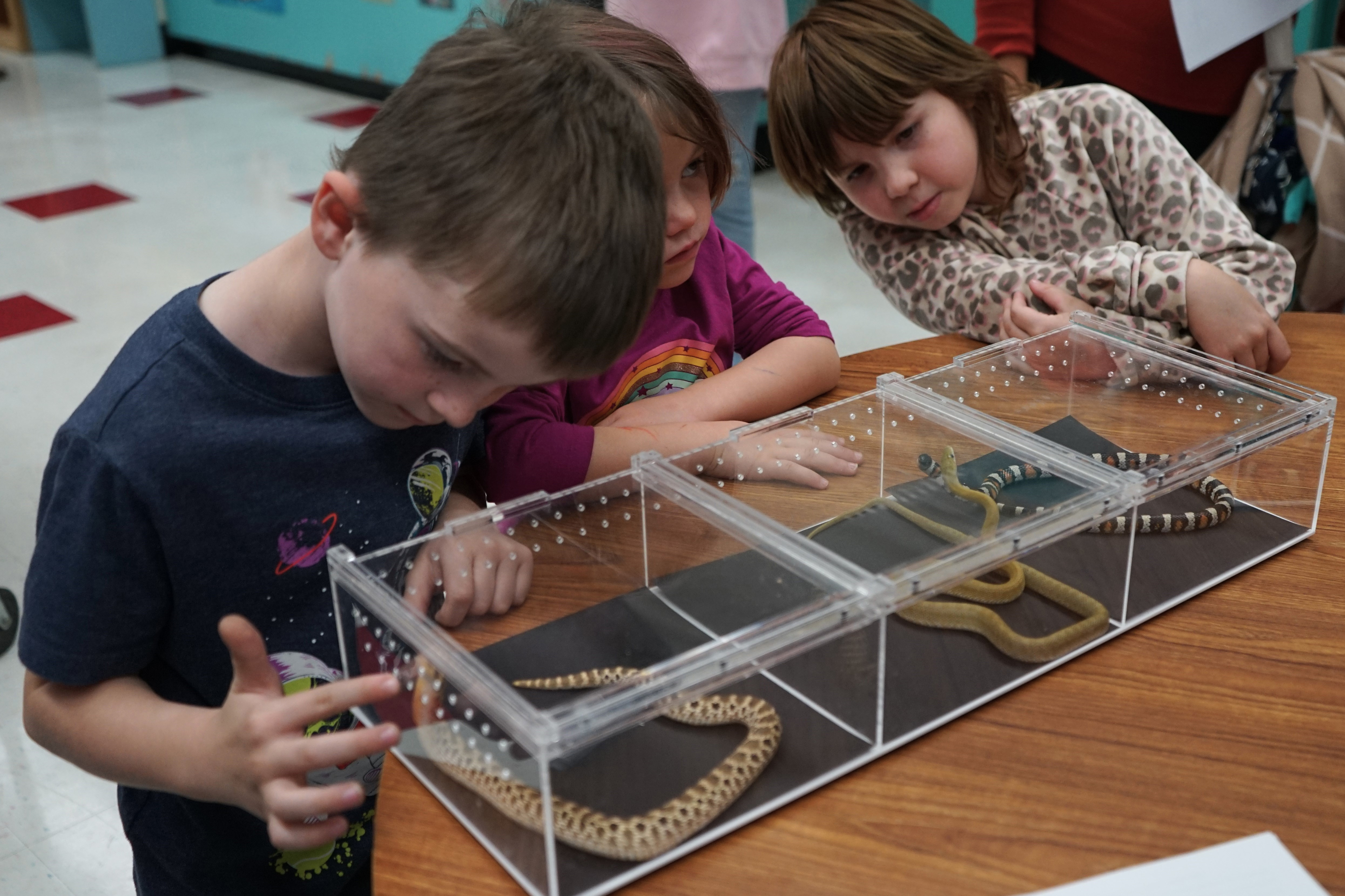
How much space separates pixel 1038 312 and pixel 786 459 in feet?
1.67

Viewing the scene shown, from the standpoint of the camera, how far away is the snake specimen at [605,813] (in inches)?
25.2

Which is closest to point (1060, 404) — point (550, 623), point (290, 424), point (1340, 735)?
point (1340, 735)

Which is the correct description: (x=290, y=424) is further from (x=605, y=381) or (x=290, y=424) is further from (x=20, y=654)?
(x=605, y=381)

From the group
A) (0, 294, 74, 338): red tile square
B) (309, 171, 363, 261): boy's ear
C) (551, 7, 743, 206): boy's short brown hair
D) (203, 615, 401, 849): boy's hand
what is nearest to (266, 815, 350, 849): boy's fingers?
(203, 615, 401, 849): boy's hand

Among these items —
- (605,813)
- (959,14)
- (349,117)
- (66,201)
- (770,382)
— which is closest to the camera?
(605,813)

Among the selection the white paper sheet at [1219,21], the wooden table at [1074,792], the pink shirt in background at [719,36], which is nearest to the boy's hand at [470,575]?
the wooden table at [1074,792]

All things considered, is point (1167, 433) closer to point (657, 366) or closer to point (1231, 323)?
point (1231, 323)

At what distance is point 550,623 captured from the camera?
801mm

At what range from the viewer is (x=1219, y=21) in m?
1.68

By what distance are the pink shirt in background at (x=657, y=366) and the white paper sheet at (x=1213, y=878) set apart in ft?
1.80

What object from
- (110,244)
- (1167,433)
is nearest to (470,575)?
(1167,433)

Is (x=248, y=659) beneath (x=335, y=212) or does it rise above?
beneath

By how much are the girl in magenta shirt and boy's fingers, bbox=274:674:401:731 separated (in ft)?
1.09

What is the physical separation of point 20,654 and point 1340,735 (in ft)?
2.77
